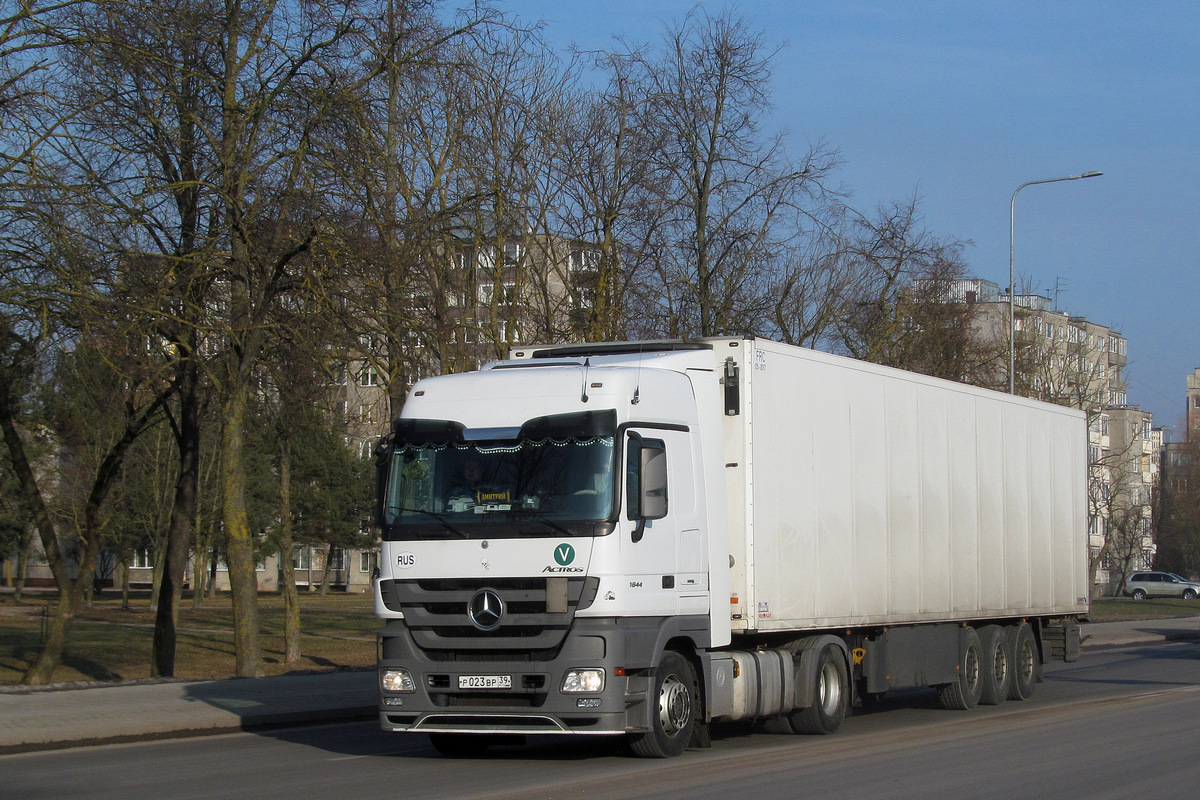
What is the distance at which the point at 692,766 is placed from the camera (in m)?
11.4

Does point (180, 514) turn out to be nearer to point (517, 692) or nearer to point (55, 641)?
point (55, 641)

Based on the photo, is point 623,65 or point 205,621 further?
point 205,621

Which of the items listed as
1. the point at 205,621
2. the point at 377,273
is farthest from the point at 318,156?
the point at 205,621

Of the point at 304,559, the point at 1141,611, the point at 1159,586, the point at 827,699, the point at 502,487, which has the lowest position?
the point at 1141,611

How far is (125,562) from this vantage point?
5538 centimetres

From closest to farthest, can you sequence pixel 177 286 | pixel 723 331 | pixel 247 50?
pixel 177 286 → pixel 247 50 → pixel 723 331

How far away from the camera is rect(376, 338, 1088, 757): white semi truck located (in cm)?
1117

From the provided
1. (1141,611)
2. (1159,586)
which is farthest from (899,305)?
(1159,586)

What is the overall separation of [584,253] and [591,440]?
12.4 m

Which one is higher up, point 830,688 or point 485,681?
point 485,681

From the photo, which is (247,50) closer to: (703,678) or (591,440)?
(591,440)

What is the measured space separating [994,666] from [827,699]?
4.42 meters

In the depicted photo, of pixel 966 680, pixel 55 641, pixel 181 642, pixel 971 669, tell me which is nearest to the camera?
pixel 966 680

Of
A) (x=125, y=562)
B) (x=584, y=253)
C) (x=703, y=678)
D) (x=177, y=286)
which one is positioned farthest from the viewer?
(x=125, y=562)
